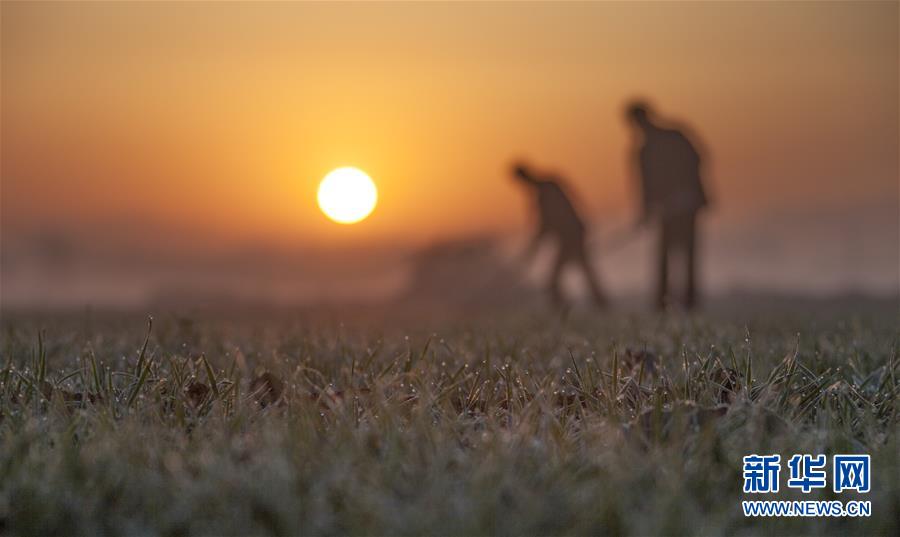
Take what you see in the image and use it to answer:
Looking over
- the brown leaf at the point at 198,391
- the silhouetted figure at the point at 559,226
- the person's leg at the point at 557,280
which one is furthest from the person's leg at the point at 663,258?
the brown leaf at the point at 198,391

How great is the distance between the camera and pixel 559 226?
15.4 metres

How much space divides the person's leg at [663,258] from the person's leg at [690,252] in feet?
0.71

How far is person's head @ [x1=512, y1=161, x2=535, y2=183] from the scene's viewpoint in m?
15.5

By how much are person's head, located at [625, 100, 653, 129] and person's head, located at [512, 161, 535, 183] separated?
3194 millimetres

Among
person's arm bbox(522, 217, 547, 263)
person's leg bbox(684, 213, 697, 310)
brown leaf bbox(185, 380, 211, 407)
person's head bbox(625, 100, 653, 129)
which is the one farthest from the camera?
person's arm bbox(522, 217, 547, 263)

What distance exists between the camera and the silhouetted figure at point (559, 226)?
15.4 m

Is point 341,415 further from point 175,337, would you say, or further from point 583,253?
point 583,253

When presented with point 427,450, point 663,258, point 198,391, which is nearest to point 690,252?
point 663,258

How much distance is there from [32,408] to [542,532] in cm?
169

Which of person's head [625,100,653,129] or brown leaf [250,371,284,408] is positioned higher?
person's head [625,100,653,129]

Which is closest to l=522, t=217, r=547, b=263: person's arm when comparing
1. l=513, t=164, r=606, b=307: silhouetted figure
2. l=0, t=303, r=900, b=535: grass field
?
l=513, t=164, r=606, b=307: silhouetted figure

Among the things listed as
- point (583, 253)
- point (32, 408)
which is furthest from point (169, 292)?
point (32, 408)

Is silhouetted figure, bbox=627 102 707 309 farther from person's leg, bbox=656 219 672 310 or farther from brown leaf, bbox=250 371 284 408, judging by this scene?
brown leaf, bbox=250 371 284 408

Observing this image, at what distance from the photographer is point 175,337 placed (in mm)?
4992
